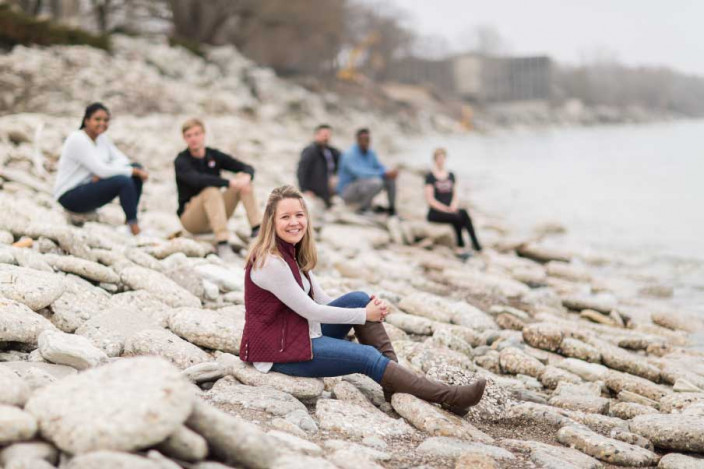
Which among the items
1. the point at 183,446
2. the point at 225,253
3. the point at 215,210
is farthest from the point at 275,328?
the point at 215,210

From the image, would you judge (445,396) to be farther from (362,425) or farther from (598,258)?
(598,258)

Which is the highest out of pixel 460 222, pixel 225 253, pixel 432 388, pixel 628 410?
pixel 225 253

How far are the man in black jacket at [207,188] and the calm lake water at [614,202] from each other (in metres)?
5.87

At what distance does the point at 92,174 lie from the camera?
7.64 meters

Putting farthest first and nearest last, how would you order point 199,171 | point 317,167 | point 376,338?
1. point 317,167
2. point 199,171
3. point 376,338

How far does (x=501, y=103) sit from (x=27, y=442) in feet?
349

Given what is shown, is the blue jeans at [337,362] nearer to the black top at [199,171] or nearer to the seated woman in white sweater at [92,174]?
the black top at [199,171]

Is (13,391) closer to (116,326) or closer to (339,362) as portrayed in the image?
(116,326)

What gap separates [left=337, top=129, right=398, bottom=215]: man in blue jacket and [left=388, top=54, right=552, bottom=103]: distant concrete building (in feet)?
278

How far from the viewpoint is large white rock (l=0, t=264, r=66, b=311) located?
4.48 meters

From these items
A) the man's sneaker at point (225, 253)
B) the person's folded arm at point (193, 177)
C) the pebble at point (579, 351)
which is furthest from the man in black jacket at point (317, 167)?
the pebble at point (579, 351)

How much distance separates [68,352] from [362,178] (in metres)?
8.44

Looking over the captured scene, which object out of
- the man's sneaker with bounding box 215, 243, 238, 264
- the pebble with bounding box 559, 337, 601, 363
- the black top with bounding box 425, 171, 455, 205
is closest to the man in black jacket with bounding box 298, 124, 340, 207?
the black top with bounding box 425, 171, 455, 205

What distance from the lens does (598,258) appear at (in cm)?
1151
